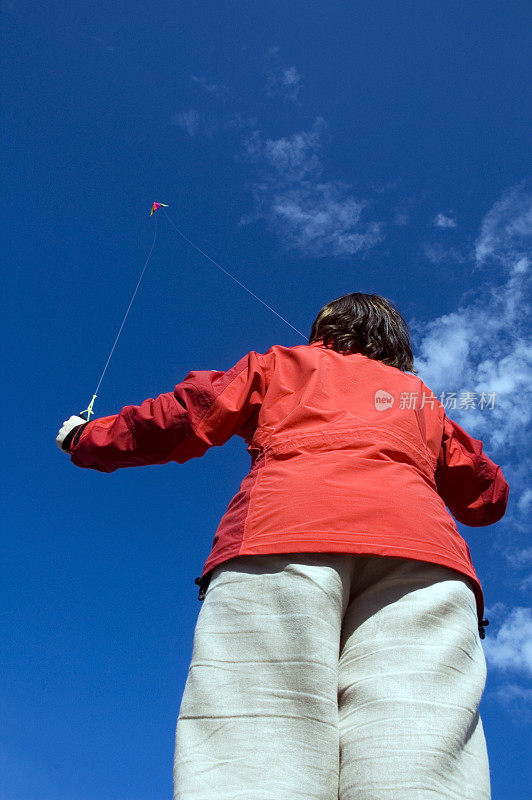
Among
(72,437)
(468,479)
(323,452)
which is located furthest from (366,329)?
(72,437)

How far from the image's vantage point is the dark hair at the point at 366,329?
107 inches

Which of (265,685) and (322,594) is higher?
(322,594)

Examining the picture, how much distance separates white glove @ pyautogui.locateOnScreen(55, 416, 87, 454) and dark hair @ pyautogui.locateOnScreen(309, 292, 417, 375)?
1074 mm

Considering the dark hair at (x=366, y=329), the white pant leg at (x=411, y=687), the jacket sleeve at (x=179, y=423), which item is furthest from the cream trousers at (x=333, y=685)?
the dark hair at (x=366, y=329)

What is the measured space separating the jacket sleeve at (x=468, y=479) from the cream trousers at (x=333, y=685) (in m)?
0.86

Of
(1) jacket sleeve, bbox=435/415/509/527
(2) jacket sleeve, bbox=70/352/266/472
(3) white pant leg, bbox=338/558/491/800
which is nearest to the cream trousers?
(3) white pant leg, bbox=338/558/491/800

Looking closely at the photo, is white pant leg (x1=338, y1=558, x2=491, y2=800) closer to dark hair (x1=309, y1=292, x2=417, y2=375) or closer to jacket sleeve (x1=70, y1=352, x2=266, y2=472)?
jacket sleeve (x1=70, y1=352, x2=266, y2=472)

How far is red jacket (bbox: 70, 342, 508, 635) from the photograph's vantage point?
1.83 meters

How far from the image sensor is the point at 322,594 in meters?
1.73

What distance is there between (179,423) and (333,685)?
1.07m

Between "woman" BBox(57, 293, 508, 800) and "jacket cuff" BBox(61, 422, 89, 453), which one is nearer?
"woman" BBox(57, 293, 508, 800)

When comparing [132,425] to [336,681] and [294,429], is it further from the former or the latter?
[336,681]

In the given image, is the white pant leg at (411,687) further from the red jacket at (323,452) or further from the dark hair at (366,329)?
the dark hair at (366,329)

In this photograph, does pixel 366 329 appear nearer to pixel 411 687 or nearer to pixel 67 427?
pixel 67 427
